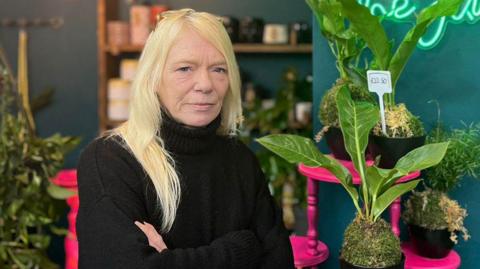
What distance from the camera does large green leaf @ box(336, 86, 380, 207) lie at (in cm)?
161

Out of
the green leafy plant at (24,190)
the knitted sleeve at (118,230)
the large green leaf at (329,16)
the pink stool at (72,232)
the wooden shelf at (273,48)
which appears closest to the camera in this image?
the knitted sleeve at (118,230)

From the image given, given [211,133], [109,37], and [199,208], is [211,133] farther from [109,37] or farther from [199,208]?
[109,37]

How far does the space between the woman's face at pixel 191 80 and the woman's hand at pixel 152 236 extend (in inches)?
12.5

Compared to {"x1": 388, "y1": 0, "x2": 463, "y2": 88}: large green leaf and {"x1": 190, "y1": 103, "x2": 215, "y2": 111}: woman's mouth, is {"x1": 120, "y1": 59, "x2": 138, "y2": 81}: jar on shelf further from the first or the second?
{"x1": 388, "y1": 0, "x2": 463, "y2": 88}: large green leaf

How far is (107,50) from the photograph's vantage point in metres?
3.47

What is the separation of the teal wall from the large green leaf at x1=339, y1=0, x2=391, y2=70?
338 mm

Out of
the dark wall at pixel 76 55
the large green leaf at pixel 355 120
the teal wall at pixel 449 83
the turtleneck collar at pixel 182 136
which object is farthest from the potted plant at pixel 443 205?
the dark wall at pixel 76 55

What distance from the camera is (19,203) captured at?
8.40 ft

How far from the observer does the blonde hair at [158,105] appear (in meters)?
1.59

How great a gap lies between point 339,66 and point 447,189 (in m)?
0.57

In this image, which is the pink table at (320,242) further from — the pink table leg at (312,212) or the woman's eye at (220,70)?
the woman's eye at (220,70)

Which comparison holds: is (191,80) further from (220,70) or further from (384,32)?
(384,32)

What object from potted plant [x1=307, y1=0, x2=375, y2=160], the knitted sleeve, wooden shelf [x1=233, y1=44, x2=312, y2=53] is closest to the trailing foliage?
potted plant [x1=307, y1=0, x2=375, y2=160]

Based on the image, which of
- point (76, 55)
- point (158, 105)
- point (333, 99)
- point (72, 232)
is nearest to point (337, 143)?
point (333, 99)
